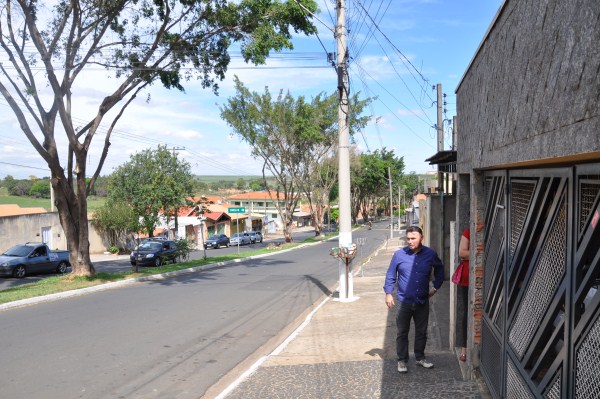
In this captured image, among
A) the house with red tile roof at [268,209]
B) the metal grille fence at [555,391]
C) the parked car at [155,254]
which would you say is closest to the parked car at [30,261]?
the parked car at [155,254]

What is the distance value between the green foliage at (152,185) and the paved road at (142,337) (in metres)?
11.1

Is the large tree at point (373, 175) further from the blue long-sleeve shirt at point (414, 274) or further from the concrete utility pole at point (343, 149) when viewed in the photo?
the blue long-sleeve shirt at point (414, 274)

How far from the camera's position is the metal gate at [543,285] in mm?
2361

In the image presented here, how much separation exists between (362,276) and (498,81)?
12521 mm

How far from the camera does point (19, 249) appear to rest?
67.4ft

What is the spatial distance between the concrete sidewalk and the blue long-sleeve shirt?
0.87 metres

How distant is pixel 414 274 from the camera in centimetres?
568

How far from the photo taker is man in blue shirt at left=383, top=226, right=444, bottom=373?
224 inches

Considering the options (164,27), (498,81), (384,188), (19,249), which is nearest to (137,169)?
(19,249)

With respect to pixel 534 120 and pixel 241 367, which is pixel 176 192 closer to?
pixel 241 367

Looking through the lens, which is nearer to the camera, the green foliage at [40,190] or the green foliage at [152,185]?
the green foliage at [152,185]

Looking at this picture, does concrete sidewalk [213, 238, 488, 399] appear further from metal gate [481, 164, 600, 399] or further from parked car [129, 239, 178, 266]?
parked car [129, 239, 178, 266]

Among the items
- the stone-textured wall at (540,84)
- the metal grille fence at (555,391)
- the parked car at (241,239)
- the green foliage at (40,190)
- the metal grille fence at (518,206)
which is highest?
the green foliage at (40,190)

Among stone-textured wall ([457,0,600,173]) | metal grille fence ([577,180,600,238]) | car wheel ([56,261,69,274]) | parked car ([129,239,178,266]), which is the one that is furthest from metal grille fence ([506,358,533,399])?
parked car ([129,239,178,266])
